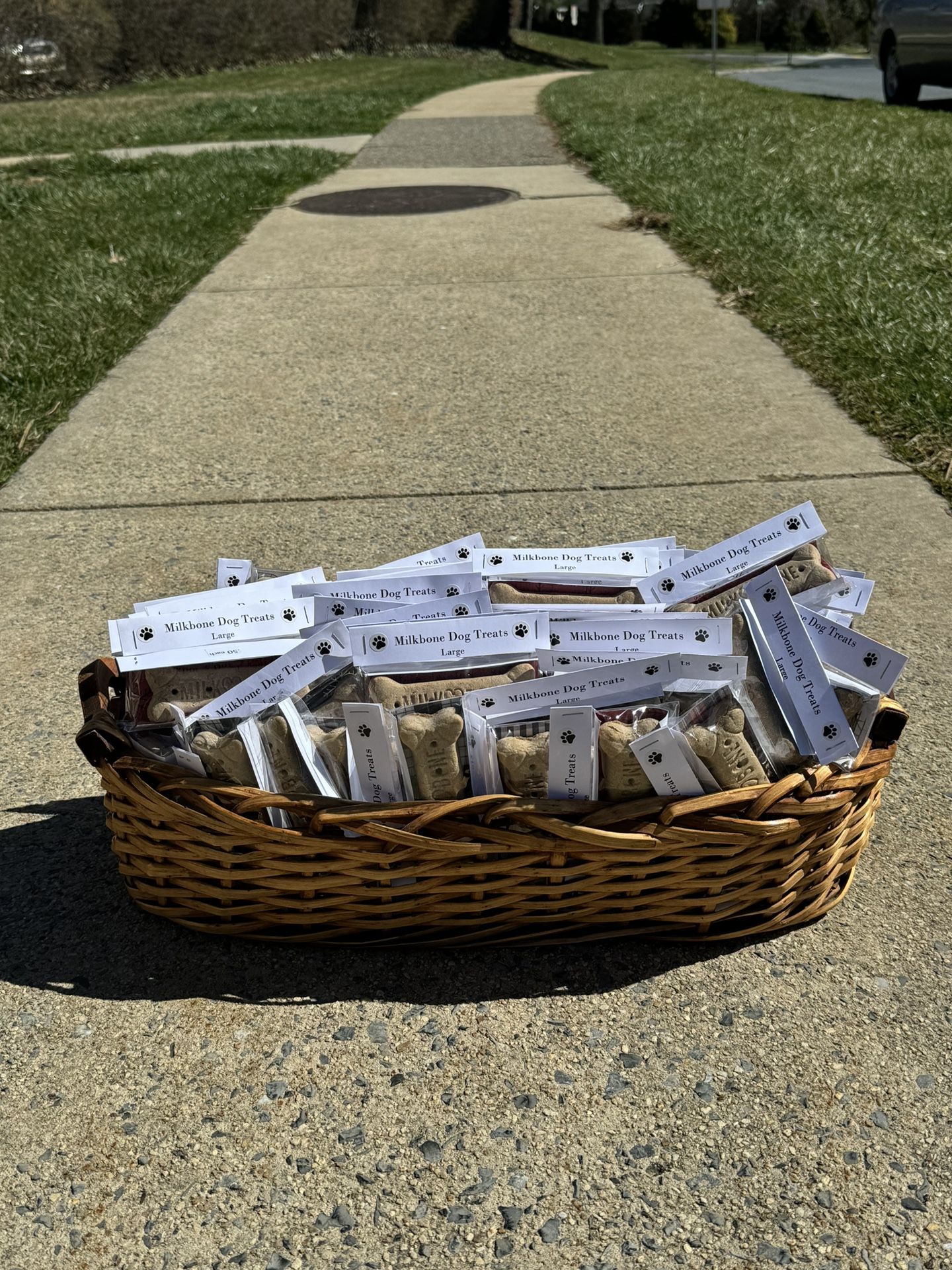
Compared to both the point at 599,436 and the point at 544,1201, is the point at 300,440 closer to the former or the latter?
the point at 599,436

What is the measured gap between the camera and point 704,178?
8500 millimetres

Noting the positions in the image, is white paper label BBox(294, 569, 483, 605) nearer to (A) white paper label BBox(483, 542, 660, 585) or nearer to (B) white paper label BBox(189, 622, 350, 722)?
(A) white paper label BBox(483, 542, 660, 585)

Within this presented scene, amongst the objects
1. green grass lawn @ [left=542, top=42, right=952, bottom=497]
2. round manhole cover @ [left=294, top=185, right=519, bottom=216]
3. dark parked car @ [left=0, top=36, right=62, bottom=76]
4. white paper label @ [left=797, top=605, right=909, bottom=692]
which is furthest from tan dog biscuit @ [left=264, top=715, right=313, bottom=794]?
dark parked car @ [left=0, top=36, right=62, bottom=76]

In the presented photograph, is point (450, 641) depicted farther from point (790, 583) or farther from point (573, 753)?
point (790, 583)

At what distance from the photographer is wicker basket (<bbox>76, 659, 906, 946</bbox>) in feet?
6.00

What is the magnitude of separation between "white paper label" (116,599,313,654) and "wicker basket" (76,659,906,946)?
0.15 meters

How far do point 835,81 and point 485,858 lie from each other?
2452cm

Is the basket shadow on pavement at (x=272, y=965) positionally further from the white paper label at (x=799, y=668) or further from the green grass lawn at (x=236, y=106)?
the green grass lawn at (x=236, y=106)

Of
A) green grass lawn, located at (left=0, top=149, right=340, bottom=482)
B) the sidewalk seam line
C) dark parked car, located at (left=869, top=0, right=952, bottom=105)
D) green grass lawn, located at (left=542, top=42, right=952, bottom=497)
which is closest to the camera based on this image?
the sidewalk seam line

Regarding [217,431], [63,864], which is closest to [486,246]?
[217,431]

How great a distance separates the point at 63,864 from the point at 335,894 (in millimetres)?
631

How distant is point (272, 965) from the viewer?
1.98 m

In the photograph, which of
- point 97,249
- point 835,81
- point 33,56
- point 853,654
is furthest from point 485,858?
point 835,81

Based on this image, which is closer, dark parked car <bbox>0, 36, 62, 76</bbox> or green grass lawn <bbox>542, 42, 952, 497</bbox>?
green grass lawn <bbox>542, 42, 952, 497</bbox>
